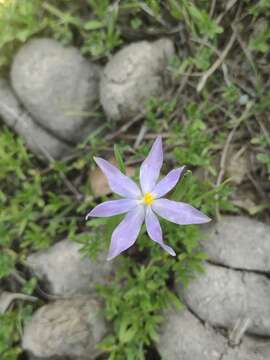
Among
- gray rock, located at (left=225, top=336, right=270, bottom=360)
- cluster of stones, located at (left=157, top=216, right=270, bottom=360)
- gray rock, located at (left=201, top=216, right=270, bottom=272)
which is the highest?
gray rock, located at (left=201, top=216, right=270, bottom=272)

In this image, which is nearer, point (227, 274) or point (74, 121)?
point (227, 274)

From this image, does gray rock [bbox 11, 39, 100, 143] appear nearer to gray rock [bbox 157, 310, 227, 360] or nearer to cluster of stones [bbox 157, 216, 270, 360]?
cluster of stones [bbox 157, 216, 270, 360]

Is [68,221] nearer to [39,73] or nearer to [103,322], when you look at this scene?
[103,322]

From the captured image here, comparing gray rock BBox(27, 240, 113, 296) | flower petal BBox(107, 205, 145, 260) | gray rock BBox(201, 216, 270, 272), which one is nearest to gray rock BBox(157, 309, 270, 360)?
gray rock BBox(201, 216, 270, 272)

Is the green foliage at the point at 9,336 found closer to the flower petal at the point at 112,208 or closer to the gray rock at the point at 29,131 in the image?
the gray rock at the point at 29,131

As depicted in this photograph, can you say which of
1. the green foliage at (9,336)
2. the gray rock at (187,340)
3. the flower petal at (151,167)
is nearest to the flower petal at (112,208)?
the flower petal at (151,167)

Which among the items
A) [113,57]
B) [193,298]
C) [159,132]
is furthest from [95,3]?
[193,298]
